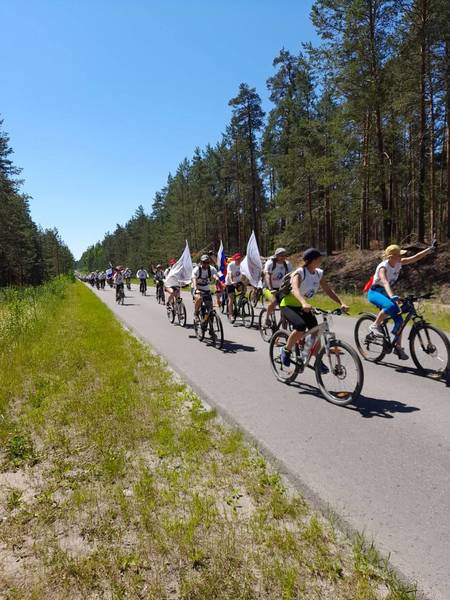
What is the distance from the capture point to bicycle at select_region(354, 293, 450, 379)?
6473mm

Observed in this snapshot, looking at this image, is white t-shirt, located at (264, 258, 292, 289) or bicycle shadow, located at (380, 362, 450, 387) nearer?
bicycle shadow, located at (380, 362, 450, 387)

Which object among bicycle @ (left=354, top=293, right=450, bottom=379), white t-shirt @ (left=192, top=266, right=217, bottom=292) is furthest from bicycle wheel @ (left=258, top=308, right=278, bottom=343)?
bicycle @ (left=354, top=293, right=450, bottom=379)

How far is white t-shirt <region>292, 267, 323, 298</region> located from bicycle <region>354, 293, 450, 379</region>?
1741mm

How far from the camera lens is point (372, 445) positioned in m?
4.25

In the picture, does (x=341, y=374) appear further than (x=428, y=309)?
No

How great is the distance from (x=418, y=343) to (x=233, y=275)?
7677 millimetres

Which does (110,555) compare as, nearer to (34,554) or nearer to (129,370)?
(34,554)

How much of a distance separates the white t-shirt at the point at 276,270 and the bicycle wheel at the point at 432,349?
12.4 ft

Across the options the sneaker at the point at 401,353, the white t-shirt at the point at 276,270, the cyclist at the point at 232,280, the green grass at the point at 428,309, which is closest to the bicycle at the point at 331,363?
the sneaker at the point at 401,353

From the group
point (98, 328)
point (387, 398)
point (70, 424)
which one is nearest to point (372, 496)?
point (387, 398)

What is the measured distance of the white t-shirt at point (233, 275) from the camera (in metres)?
13.7

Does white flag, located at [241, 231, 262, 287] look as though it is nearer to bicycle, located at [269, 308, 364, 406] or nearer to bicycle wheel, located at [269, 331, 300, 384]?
bicycle wheel, located at [269, 331, 300, 384]

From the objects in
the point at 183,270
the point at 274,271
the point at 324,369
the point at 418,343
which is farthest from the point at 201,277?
the point at 418,343

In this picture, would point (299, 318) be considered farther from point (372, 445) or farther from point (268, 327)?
point (268, 327)
